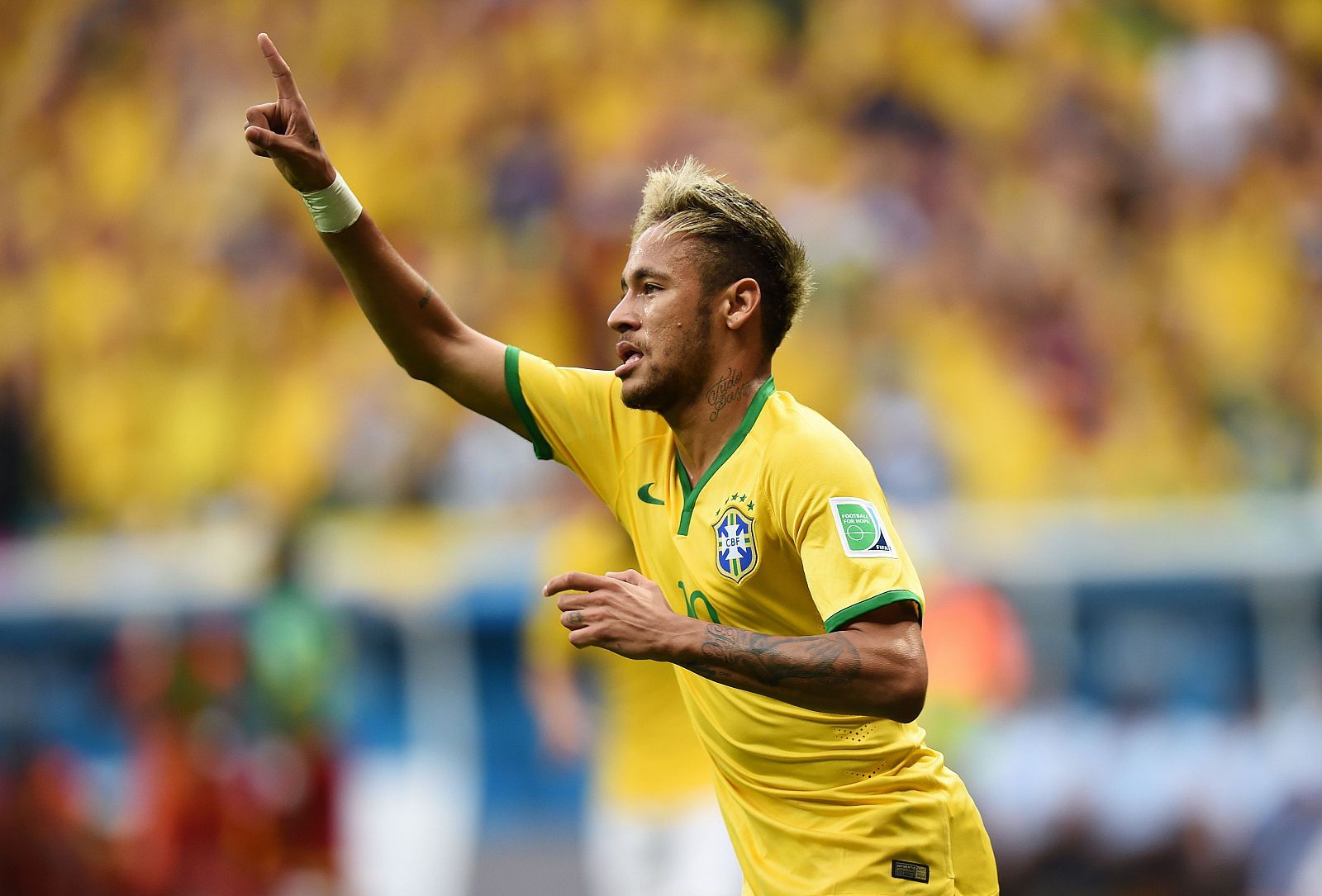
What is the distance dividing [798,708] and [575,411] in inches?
38.0

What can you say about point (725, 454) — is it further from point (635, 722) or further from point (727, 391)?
point (635, 722)

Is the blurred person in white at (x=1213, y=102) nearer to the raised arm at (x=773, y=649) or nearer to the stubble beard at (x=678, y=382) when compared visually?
the stubble beard at (x=678, y=382)

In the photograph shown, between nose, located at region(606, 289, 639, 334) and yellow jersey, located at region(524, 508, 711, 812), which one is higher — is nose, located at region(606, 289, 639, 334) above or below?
above

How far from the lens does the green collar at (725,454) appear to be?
3.46m

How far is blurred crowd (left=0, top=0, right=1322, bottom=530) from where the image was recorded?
31.8ft

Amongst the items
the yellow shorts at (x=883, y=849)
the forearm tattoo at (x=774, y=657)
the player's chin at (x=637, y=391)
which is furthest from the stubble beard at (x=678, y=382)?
the yellow shorts at (x=883, y=849)

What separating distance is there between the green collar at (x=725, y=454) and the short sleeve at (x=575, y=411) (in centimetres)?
32

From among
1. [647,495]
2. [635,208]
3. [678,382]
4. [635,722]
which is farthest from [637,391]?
[635,208]

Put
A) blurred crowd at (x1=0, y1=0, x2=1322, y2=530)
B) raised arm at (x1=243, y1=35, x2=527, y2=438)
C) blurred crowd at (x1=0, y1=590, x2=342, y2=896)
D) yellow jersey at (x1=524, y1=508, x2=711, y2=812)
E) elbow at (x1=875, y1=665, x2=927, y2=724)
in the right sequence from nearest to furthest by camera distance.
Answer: elbow at (x1=875, y1=665, x2=927, y2=724) → raised arm at (x1=243, y1=35, x2=527, y2=438) → yellow jersey at (x1=524, y1=508, x2=711, y2=812) → blurred crowd at (x1=0, y1=590, x2=342, y2=896) → blurred crowd at (x1=0, y1=0, x2=1322, y2=530)

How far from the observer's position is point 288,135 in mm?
3596

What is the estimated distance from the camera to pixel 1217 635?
8.43 metres

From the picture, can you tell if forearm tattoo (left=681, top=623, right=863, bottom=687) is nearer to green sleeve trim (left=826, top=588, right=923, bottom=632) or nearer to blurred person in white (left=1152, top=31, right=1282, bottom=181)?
green sleeve trim (left=826, top=588, right=923, bottom=632)

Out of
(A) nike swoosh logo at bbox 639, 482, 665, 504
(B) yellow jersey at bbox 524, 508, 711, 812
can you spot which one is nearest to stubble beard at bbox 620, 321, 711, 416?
(A) nike swoosh logo at bbox 639, 482, 665, 504

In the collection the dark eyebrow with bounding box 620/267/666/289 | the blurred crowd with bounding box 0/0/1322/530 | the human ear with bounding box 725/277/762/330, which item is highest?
the blurred crowd with bounding box 0/0/1322/530
